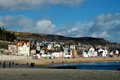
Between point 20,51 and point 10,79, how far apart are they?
492ft

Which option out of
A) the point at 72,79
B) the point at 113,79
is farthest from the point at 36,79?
the point at 113,79

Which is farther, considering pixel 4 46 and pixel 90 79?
pixel 4 46

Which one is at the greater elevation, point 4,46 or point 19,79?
point 4,46

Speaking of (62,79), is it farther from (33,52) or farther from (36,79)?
(33,52)

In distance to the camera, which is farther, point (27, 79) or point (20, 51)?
point (20, 51)

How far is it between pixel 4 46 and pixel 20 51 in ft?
33.2

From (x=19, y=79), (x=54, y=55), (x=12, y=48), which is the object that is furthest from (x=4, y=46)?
(x=19, y=79)

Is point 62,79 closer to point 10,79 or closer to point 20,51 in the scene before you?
point 10,79

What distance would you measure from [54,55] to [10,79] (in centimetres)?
15593

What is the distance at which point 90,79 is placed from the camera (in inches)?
1751

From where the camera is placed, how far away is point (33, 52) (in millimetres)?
195625

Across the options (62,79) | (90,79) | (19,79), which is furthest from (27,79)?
(90,79)

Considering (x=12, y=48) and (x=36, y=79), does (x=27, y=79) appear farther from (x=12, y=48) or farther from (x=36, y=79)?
(x=12, y=48)

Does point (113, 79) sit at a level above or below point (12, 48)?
below
